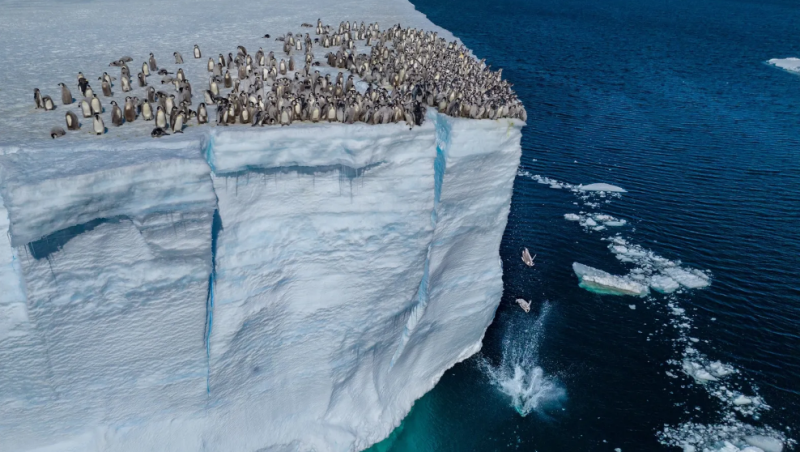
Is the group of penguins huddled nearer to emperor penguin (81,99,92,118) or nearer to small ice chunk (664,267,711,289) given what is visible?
emperor penguin (81,99,92,118)

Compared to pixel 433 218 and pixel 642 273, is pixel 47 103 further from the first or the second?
pixel 642 273

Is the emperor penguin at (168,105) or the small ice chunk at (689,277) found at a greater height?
the emperor penguin at (168,105)

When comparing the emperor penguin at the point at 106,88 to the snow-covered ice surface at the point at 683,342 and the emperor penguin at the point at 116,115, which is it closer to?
the emperor penguin at the point at 116,115

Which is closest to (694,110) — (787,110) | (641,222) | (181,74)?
(787,110)

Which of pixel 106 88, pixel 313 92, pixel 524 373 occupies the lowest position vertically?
pixel 524 373

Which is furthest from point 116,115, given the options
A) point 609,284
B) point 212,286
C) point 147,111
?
point 609,284

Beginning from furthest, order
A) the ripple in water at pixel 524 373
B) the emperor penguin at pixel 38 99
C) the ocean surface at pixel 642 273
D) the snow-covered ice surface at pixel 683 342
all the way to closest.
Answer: the ripple in water at pixel 524 373 < the ocean surface at pixel 642 273 < the snow-covered ice surface at pixel 683 342 < the emperor penguin at pixel 38 99

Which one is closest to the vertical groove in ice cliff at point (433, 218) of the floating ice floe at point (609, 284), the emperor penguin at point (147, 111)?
the emperor penguin at point (147, 111)
